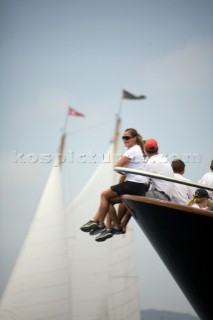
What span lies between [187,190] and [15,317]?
918 inches

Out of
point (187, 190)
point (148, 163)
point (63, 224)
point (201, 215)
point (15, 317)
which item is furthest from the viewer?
point (63, 224)

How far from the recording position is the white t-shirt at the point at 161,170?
9.51 m

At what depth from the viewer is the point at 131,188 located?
9.70 metres

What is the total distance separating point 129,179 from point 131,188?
159 millimetres

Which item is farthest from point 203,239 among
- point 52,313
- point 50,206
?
point 50,206

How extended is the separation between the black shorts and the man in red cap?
0.13m

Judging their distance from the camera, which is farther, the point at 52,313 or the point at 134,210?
the point at 52,313

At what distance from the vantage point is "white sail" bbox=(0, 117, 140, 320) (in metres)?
31.5

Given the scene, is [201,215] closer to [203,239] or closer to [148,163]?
[203,239]

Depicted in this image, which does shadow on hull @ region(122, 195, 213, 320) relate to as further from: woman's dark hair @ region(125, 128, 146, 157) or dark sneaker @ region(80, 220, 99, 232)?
woman's dark hair @ region(125, 128, 146, 157)

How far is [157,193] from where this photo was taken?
9.59 m

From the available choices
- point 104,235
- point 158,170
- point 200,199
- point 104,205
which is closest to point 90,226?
point 104,235

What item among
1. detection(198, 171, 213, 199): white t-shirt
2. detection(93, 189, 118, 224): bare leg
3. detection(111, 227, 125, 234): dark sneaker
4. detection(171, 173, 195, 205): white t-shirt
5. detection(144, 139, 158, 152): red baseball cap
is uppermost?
detection(144, 139, 158, 152): red baseball cap

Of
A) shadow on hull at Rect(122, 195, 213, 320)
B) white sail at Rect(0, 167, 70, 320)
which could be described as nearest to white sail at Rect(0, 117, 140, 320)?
white sail at Rect(0, 167, 70, 320)
